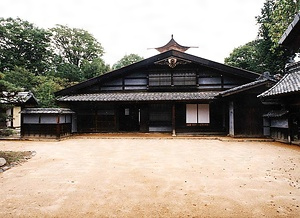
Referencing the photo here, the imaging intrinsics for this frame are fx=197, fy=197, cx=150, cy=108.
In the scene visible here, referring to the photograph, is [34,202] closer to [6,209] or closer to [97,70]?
[6,209]

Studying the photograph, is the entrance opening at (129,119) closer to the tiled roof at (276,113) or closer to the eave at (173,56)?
the eave at (173,56)

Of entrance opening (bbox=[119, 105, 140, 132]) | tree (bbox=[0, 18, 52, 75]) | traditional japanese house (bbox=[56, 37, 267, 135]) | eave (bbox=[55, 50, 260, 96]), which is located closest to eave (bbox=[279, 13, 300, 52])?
traditional japanese house (bbox=[56, 37, 267, 135])

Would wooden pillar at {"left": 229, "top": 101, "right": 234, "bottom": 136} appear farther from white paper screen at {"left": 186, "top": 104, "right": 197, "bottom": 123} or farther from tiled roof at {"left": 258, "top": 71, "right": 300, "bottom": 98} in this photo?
tiled roof at {"left": 258, "top": 71, "right": 300, "bottom": 98}

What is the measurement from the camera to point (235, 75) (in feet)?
44.7

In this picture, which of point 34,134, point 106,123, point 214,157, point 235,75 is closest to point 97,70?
point 106,123

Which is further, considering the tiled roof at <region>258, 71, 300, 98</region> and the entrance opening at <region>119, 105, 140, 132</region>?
the entrance opening at <region>119, 105, 140, 132</region>

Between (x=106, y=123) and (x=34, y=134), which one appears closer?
(x=34, y=134)

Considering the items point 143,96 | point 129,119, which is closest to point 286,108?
point 143,96

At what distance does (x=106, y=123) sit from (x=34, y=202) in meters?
11.0

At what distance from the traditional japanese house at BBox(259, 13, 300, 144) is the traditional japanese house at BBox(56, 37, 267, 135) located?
269cm

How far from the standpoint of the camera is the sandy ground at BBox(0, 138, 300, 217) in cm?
302

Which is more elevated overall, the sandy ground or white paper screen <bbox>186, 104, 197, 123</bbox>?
white paper screen <bbox>186, 104, 197, 123</bbox>

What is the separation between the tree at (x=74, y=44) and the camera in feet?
105

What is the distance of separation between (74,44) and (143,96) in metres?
25.2
